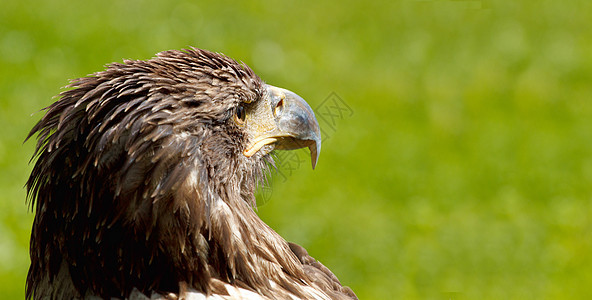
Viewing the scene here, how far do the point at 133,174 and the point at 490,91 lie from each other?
6800 millimetres

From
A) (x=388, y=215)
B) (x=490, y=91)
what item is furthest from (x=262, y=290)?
(x=490, y=91)

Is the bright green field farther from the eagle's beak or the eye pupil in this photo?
the eye pupil

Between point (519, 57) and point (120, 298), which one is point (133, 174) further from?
point (519, 57)

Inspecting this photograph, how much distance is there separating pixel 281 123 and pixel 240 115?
233mm

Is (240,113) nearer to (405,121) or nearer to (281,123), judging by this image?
(281,123)

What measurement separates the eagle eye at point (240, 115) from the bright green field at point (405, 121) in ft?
12.1

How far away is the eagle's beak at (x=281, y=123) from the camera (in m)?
3.61

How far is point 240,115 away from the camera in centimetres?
351

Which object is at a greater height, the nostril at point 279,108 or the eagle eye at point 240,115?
the nostril at point 279,108

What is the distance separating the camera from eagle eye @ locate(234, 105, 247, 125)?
347 centimetres

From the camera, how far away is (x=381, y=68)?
9.54 metres

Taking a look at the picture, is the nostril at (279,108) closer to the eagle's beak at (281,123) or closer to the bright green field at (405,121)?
the eagle's beak at (281,123)

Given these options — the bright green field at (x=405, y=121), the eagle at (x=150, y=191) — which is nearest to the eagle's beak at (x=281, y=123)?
the eagle at (x=150, y=191)

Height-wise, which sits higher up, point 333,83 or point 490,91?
point 490,91
